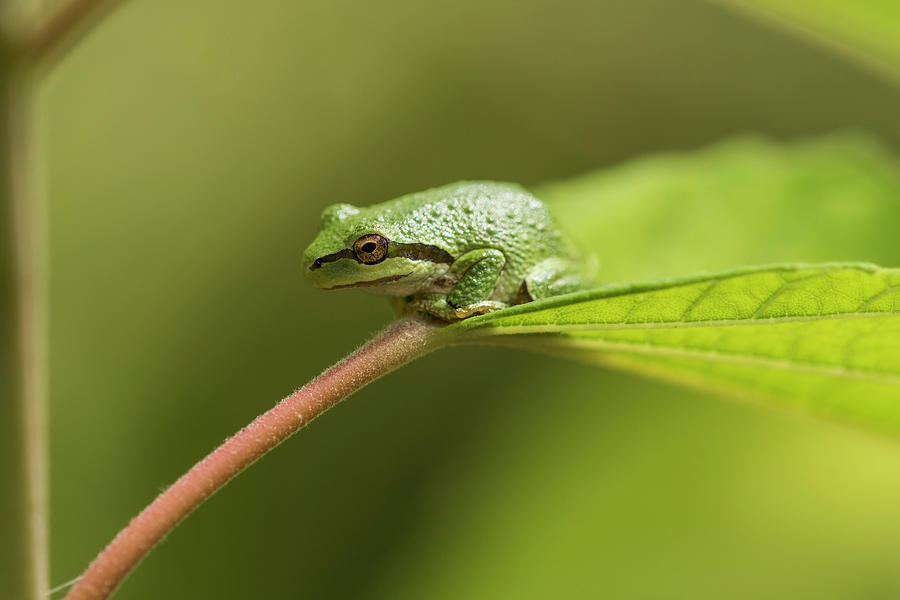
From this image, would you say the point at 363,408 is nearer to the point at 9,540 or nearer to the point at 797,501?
the point at 797,501

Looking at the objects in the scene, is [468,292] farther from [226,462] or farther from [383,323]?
[383,323]

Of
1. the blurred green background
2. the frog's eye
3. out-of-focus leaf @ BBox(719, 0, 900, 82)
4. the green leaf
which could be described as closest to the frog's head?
the frog's eye

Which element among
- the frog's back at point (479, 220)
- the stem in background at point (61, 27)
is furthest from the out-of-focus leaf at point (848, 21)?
the stem in background at point (61, 27)

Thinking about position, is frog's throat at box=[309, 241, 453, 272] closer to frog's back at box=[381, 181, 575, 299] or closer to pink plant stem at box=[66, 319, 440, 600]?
frog's back at box=[381, 181, 575, 299]

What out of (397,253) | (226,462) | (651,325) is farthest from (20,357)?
(651,325)

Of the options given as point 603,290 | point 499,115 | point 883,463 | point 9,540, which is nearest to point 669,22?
point 499,115

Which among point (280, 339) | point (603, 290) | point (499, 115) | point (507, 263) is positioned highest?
point (499, 115)
